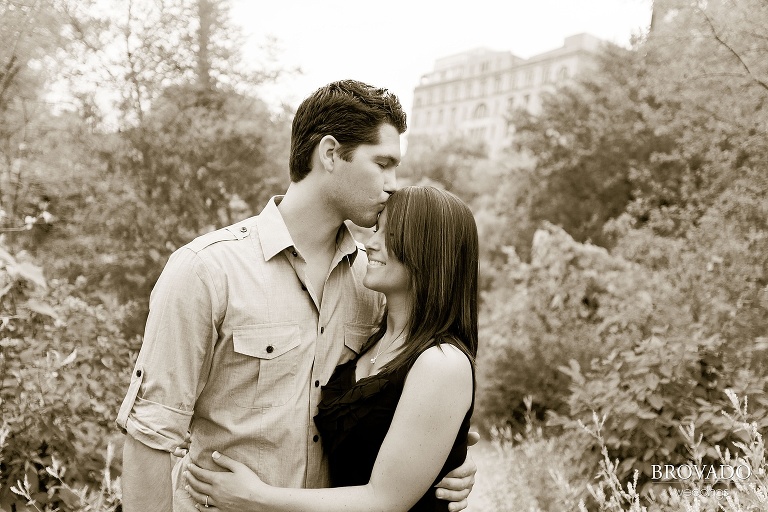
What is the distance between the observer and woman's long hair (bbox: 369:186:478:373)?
2.33m

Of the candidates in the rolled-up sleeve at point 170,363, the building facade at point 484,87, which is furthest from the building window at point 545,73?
the rolled-up sleeve at point 170,363

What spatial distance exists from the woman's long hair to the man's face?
60 millimetres

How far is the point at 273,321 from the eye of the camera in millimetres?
2191

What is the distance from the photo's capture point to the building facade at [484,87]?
5358 centimetres

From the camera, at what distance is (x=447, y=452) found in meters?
2.11

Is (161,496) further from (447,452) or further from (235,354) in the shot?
(447,452)

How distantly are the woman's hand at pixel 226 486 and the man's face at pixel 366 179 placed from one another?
88cm

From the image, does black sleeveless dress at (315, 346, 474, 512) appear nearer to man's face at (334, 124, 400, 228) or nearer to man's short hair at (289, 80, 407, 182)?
man's face at (334, 124, 400, 228)

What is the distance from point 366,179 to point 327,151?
6.3 inches

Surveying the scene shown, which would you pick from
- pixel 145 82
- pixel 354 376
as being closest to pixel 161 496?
pixel 354 376

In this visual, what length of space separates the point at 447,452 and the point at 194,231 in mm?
6265

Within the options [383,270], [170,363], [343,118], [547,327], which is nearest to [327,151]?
[343,118]

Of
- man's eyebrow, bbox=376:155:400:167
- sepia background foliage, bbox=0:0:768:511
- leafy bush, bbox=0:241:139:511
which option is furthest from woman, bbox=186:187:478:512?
leafy bush, bbox=0:241:139:511

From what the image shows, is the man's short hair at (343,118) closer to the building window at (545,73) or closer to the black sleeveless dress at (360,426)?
the black sleeveless dress at (360,426)
